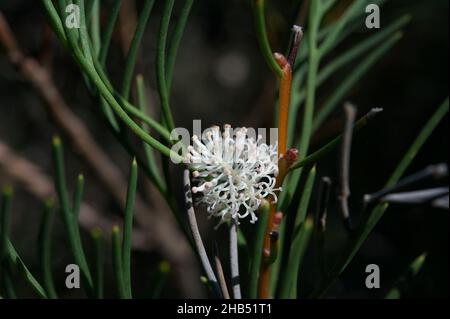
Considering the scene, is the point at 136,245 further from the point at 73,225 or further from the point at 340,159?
the point at 340,159

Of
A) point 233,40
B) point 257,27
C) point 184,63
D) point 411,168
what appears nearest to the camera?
point 257,27

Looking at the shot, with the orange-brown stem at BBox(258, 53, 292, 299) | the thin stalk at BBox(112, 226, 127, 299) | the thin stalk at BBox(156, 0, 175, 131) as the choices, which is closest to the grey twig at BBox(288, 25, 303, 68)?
the orange-brown stem at BBox(258, 53, 292, 299)

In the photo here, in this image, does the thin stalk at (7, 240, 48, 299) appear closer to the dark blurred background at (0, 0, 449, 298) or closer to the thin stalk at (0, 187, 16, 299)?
the thin stalk at (0, 187, 16, 299)

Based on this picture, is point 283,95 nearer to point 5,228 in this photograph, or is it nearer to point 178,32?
point 178,32

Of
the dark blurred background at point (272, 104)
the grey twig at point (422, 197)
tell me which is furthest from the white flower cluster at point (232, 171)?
the dark blurred background at point (272, 104)

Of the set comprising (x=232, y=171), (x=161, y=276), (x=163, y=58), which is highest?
(x=163, y=58)

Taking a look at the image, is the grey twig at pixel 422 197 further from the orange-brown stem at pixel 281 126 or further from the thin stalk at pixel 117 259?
the thin stalk at pixel 117 259

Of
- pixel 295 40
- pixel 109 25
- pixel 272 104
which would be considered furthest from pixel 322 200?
pixel 272 104
